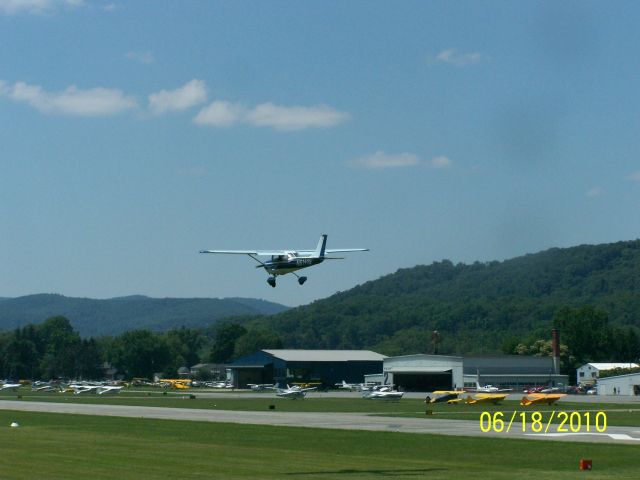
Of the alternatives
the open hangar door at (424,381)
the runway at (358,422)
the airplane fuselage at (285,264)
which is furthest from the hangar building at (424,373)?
the airplane fuselage at (285,264)

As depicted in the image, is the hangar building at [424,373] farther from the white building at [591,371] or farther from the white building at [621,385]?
the white building at [591,371]

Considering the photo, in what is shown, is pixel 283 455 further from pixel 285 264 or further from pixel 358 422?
pixel 285 264

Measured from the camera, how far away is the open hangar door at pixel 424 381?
170 metres

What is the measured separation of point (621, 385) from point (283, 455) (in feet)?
370

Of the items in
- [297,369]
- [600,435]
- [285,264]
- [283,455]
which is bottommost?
[283,455]

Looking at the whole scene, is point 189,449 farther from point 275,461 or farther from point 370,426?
point 370,426

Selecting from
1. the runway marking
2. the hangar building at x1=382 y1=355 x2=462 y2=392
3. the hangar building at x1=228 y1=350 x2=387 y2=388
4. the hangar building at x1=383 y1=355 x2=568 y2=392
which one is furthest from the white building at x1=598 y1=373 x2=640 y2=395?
the runway marking

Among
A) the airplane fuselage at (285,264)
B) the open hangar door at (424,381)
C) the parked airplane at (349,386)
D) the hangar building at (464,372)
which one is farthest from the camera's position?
the parked airplane at (349,386)

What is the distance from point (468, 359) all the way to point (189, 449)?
4934 inches

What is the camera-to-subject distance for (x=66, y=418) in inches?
2906

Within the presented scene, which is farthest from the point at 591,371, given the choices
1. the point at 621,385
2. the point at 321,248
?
the point at 321,248

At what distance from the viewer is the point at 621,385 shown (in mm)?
147500

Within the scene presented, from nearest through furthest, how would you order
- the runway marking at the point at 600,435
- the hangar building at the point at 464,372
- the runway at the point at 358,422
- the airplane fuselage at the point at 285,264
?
the runway marking at the point at 600,435
the runway at the point at 358,422
the airplane fuselage at the point at 285,264
the hangar building at the point at 464,372

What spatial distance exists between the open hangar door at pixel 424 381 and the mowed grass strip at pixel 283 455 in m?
112
